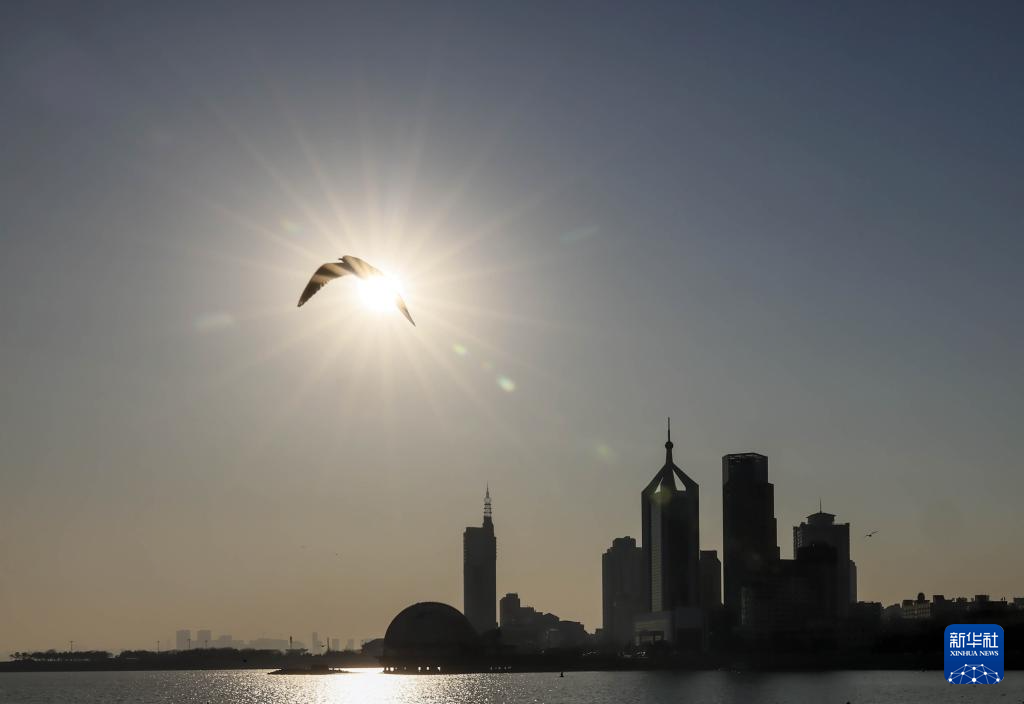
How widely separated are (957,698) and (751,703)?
31343 mm

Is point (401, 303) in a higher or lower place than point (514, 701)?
higher

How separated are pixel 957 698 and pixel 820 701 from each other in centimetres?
2030

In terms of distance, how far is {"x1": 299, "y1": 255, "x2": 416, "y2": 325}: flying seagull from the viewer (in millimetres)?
50875

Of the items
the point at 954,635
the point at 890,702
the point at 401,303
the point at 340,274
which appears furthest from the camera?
the point at 890,702

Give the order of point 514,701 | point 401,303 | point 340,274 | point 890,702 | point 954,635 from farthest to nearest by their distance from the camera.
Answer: point 514,701
point 890,702
point 954,635
point 340,274
point 401,303

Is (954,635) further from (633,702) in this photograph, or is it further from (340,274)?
(633,702)

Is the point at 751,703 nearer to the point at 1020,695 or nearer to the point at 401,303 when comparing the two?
the point at 1020,695

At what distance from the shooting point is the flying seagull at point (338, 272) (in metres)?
50.9

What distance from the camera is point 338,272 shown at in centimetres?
5353

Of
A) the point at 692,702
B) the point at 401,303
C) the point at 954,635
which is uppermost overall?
the point at 401,303

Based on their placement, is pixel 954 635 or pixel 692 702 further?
pixel 692 702

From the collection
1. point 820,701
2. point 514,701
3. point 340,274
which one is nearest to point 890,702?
point 820,701

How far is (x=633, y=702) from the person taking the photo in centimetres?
19538

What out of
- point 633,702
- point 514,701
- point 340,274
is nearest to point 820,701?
point 633,702
